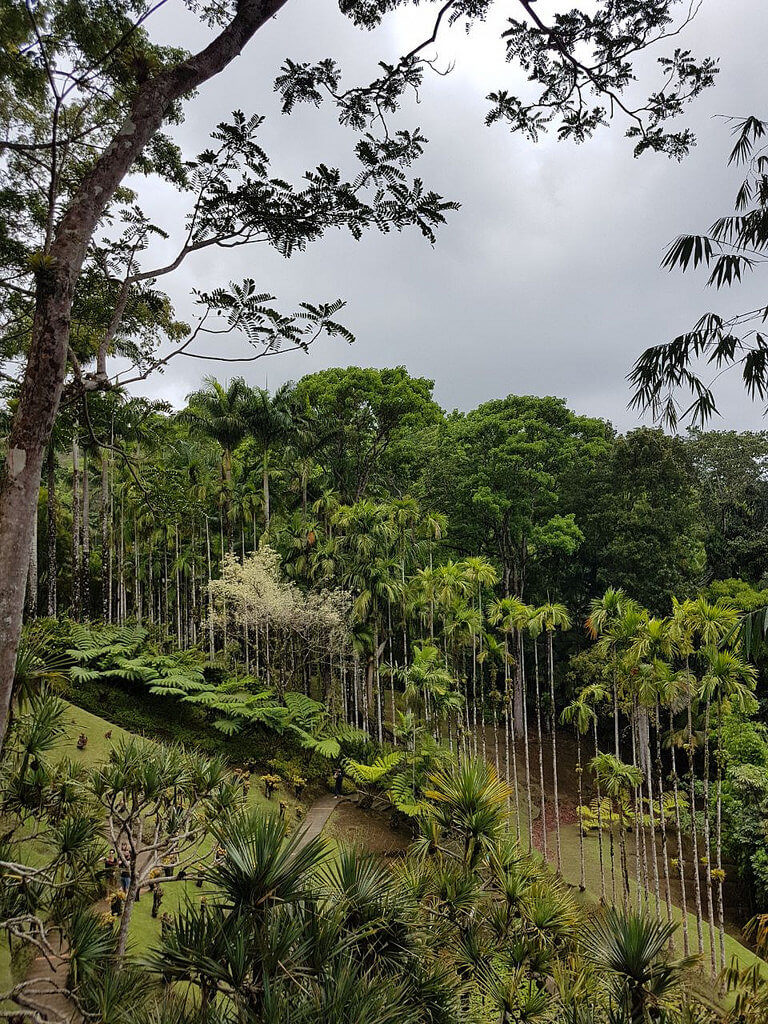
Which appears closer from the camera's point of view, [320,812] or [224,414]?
[320,812]

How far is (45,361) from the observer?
4.31m

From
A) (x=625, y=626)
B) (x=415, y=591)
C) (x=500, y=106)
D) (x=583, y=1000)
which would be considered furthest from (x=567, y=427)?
(x=583, y=1000)

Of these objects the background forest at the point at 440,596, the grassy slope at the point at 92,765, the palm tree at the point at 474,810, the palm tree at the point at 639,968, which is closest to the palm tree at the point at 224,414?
the background forest at the point at 440,596

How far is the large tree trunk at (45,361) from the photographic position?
419 centimetres

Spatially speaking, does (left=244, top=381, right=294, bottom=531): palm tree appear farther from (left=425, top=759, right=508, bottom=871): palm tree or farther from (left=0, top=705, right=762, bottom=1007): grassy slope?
(left=425, top=759, right=508, bottom=871): palm tree

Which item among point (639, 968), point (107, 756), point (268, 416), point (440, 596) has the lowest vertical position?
point (107, 756)

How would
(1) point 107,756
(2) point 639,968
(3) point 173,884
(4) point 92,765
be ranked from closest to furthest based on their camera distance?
(2) point 639,968 < (3) point 173,884 < (4) point 92,765 < (1) point 107,756

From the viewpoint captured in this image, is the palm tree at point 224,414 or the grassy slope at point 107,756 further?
the palm tree at point 224,414

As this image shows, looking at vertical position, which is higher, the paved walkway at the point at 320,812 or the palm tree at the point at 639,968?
the palm tree at the point at 639,968

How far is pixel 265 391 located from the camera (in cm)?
2342

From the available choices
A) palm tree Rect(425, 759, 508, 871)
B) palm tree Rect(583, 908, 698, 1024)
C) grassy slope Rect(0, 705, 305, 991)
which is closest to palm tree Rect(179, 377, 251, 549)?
grassy slope Rect(0, 705, 305, 991)

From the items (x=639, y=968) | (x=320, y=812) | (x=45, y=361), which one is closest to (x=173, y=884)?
(x=320, y=812)

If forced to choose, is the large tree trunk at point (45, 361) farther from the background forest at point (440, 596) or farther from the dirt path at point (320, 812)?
the dirt path at point (320, 812)

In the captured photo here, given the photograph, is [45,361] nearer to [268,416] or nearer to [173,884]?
[173,884]
